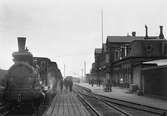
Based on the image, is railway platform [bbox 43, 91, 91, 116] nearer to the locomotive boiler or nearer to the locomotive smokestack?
the locomotive boiler

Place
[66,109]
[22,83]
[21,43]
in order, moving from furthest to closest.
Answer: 1. [66,109]
2. [21,43]
3. [22,83]

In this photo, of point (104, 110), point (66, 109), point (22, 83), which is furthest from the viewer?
point (104, 110)

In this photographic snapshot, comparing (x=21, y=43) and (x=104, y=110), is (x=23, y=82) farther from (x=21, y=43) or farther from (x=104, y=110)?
(x=104, y=110)

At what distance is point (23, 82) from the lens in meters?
18.6

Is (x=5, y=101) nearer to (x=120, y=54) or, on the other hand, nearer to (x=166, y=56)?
(x=166, y=56)

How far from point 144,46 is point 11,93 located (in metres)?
36.6

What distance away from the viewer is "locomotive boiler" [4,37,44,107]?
1770cm

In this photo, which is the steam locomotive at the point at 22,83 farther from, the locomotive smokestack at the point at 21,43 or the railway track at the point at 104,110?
the railway track at the point at 104,110

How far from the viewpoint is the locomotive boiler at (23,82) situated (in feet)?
58.1

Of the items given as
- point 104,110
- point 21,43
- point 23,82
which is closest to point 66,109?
point 104,110

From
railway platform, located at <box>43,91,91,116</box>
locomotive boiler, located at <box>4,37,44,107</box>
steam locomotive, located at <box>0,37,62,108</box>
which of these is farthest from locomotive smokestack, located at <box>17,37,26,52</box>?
railway platform, located at <box>43,91,91,116</box>

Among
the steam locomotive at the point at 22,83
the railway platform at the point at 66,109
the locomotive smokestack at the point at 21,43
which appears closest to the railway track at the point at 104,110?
the railway platform at the point at 66,109

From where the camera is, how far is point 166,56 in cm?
5288

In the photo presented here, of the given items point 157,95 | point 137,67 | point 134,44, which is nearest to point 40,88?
point 157,95
